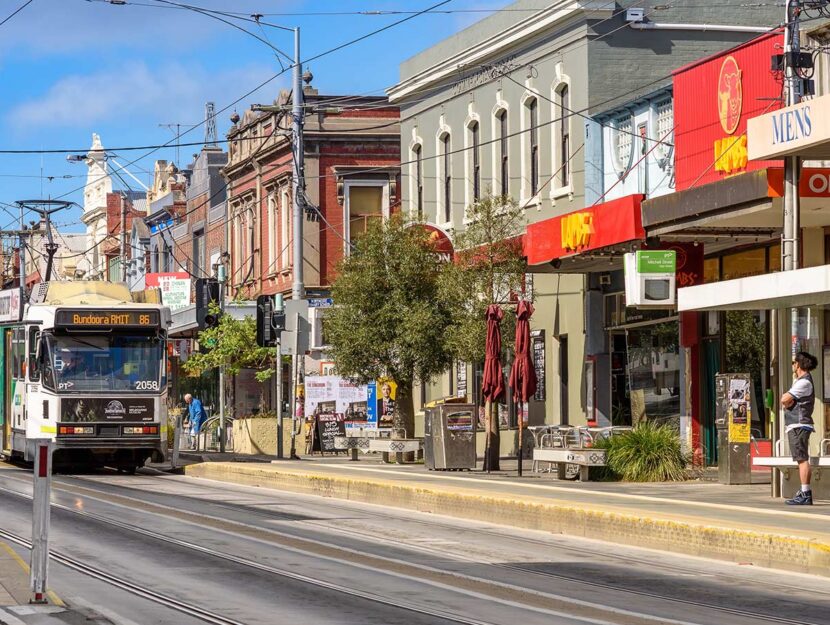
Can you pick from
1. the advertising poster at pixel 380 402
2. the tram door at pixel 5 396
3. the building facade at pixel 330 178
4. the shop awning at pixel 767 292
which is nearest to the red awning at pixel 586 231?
the shop awning at pixel 767 292

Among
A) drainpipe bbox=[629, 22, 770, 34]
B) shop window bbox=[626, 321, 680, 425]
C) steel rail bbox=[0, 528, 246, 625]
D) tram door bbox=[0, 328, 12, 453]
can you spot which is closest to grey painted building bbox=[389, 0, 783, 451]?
drainpipe bbox=[629, 22, 770, 34]

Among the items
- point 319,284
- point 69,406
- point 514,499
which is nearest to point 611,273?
point 69,406

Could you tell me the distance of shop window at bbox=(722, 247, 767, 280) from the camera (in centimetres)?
2736

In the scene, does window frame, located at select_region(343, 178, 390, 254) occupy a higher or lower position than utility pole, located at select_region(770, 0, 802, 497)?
higher

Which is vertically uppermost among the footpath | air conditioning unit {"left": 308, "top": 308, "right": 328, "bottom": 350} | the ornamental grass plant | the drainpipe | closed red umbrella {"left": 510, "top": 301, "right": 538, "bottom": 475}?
the drainpipe

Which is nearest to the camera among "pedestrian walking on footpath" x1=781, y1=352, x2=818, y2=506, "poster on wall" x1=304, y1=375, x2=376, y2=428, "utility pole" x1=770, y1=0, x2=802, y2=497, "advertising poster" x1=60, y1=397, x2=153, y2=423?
"pedestrian walking on footpath" x1=781, y1=352, x2=818, y2=506

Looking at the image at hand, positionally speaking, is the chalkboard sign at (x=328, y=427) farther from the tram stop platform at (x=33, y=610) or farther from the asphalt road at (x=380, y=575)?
the tram stop platform at (x=33, y=610)

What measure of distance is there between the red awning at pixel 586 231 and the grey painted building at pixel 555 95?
1580 millimetres

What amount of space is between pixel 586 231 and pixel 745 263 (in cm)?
293

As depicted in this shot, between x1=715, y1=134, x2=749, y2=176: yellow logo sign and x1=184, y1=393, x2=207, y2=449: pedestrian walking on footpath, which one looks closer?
Result: x1=715, y1=134, x2=749, y2=176: yellow logo sign

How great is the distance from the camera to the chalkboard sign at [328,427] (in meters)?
38.4

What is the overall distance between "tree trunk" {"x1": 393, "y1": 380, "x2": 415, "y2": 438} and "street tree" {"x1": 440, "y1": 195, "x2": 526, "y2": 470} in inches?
98.6

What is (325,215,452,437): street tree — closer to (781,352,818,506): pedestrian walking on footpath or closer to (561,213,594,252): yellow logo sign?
(561,213,594,252): yellow logo sign

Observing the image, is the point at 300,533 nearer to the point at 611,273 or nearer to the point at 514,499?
the point at 514,499
